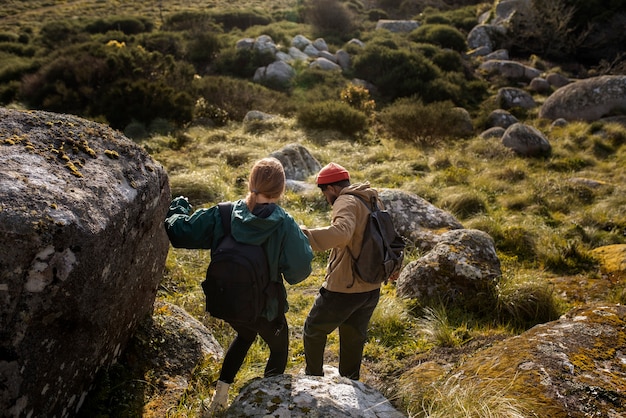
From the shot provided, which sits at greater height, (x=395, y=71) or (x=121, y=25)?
(x=395, y=71)

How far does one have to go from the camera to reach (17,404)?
67.0 inches

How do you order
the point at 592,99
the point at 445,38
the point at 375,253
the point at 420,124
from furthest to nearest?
the point at 445,38
the point at 592,99
the point at 420,124
the point at 375,253

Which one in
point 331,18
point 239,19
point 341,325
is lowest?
point 239,19

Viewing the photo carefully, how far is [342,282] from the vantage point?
2631 mm

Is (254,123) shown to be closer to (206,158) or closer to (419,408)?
(206,158)

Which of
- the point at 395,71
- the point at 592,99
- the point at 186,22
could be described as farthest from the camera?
the point at 186,22

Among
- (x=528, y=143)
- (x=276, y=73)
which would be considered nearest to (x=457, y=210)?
(x=528, y=143)

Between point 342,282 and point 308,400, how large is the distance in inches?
28.1

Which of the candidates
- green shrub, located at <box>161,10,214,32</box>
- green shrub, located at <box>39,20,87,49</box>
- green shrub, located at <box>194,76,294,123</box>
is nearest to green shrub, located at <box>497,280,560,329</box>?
green shrub, located at <box>194,76,294,123</box>

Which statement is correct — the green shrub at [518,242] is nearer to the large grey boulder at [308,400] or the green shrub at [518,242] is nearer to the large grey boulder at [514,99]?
the large grey boulder at [308,400]

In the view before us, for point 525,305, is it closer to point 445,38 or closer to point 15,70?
point 15,70

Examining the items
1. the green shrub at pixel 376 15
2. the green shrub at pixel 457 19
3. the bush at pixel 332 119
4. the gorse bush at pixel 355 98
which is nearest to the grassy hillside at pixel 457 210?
the bush at pixel 332 119

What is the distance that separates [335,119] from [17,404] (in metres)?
10.7

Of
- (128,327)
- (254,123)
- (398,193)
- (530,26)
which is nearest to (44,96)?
(254,123)
